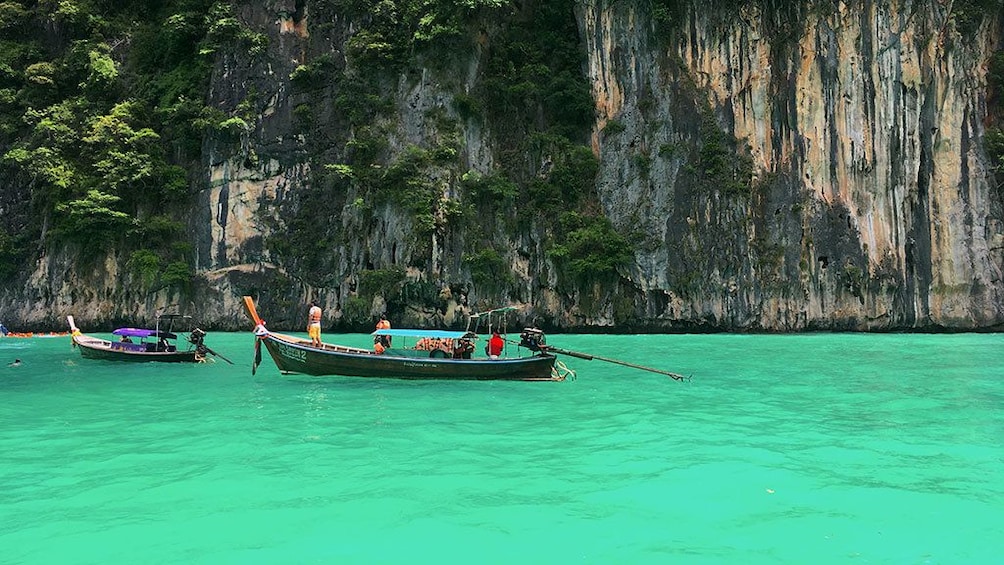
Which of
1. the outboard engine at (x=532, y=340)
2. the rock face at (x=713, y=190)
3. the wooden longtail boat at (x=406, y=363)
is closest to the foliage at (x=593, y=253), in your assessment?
the rock face at (x=713, y=190)

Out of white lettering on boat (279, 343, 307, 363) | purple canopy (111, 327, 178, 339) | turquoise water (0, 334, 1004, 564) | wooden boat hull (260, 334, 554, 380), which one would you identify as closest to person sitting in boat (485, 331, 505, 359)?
wooden boat hull (260, 334, 554, 380)

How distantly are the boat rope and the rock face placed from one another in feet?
50.3

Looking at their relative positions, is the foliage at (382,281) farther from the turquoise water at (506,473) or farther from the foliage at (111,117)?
the turquoise water at (506,473)

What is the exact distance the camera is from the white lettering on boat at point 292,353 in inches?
557

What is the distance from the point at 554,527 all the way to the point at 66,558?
3.52 metres

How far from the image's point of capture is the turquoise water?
4973mm

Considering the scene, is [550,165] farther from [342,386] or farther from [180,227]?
[342,386]

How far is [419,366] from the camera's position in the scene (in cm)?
1388

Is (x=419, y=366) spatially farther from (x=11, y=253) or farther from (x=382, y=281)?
(x=11, y=253)

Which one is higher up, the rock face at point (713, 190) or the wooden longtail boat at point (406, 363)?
the rock face at point (713, 190)

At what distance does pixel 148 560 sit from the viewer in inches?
183

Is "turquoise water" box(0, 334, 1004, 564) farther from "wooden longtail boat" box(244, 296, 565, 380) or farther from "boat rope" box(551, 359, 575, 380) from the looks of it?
"boat rope" box(551, 359, 575, 380)

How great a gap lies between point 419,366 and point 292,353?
→ 2.78 metres

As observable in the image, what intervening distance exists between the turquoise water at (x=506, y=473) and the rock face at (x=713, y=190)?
16965mm
